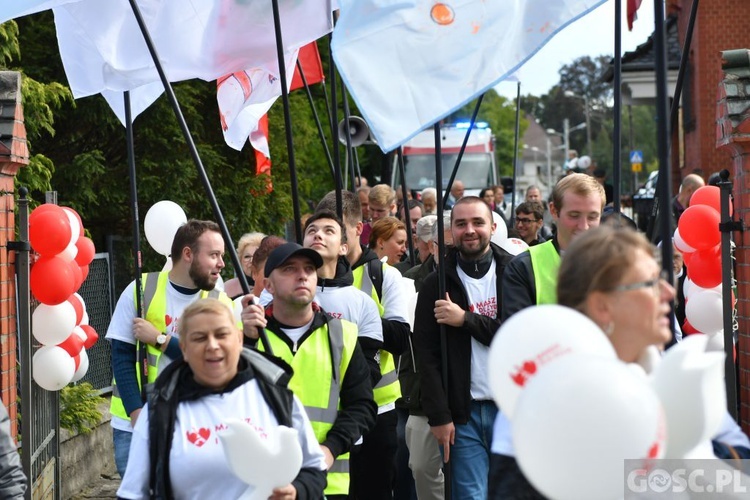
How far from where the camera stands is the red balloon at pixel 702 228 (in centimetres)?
678

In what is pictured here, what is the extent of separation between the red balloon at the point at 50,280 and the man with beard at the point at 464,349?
224 cm

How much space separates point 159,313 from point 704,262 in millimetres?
3163

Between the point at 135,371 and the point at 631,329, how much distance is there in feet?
12.8

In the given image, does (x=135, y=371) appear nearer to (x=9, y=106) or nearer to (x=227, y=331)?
(x=9, y=106)

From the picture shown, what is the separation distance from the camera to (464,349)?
20.1 feet

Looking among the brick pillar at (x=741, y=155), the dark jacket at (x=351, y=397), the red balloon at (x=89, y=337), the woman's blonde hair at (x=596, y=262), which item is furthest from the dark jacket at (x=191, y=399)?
the red balloon at (x=89, y=337)

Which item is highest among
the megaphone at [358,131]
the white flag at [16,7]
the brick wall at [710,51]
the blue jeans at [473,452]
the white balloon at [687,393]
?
Answer: the brick wall at [710,51]

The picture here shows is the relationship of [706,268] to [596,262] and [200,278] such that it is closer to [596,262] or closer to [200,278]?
[200,278]

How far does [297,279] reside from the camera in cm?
519

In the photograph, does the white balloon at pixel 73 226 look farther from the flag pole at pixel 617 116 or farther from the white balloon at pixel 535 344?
the white balloon at pixel 535 344

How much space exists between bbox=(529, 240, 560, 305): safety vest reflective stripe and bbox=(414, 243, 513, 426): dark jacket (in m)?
0.86

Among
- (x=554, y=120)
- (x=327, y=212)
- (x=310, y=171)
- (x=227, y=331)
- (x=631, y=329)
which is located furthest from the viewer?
(x=554, y=120)

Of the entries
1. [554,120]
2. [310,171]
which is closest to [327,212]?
[310,171]

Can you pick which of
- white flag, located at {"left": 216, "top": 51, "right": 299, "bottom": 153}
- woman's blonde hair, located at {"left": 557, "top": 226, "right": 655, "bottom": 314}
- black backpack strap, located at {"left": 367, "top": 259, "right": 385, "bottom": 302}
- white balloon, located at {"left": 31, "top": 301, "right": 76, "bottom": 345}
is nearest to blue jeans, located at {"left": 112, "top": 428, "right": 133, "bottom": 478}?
white balloon, located at {"left": 31, "top": 301, "right": 76, "bottom": 345}
